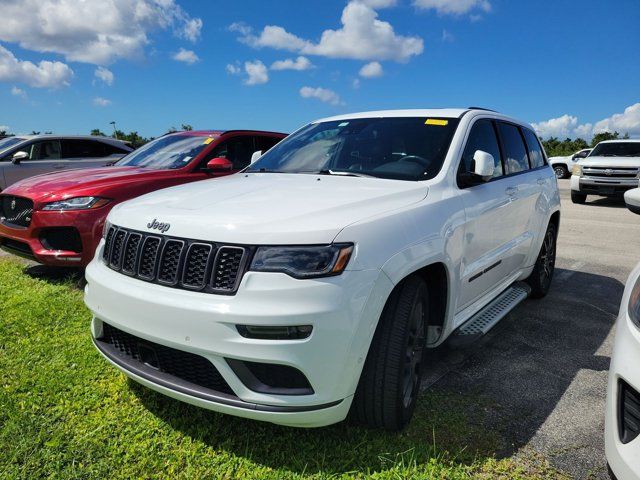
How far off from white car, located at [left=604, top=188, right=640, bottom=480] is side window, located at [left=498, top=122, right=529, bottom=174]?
2315 millimetres

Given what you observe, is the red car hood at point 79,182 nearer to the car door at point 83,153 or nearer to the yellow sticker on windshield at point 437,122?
the yellow sticker on windshield at point 437,122

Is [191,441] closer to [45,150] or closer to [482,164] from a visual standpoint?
[482,164]

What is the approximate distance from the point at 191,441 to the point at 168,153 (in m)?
4.23

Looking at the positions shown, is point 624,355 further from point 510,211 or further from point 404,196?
point 510,211

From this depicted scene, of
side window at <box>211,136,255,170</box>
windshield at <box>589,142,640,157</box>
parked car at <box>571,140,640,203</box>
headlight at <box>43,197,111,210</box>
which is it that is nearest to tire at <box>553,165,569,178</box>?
windshield at <box>589,142,640,157</box>

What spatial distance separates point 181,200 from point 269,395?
1166mm

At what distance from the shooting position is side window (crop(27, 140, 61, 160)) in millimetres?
9898

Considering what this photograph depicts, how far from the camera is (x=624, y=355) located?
184cm

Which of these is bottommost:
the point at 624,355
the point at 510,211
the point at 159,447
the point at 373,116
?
the point at 159,447

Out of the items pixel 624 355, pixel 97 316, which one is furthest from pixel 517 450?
pixel 97 316

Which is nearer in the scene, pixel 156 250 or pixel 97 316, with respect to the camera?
pixel 156 250

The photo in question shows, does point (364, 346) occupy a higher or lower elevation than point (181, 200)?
lower

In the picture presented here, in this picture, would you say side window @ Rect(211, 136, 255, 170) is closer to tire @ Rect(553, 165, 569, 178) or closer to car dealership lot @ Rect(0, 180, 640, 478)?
car dealership lot @ Rect(0, 180, 640, 478)

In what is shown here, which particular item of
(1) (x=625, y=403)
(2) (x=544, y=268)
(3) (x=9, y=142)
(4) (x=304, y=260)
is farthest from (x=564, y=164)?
(4) (x=304, y=260)
